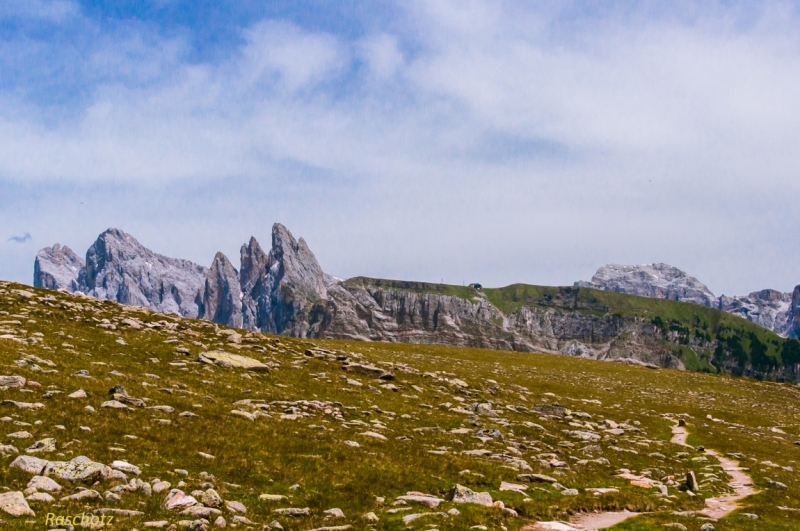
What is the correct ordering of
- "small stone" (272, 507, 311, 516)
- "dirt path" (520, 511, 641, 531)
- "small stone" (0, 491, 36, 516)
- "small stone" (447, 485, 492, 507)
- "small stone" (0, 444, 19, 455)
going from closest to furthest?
"small stone" (0, 491, 36, 516) → "small stone" (272, 507, 311, 516) → "small stone" (0, 444, 19, 455) → "dirt path" (520, 511, 641, 531) → "small stone" (447, 485, 492, 507)

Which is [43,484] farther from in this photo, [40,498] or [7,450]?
[7,450]

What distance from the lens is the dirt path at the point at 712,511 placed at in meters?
17.0

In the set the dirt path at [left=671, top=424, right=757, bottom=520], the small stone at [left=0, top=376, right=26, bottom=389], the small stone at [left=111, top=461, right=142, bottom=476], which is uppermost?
the small stone at [left=0, top=376, right=26, bottom=389]

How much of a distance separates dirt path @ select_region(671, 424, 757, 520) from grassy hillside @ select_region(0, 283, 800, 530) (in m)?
0.64

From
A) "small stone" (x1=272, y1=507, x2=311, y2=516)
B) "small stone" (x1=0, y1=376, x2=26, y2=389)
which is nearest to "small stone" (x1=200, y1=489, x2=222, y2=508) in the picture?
"small stone" (x1=272, y1=507, x2=311, y2=516)

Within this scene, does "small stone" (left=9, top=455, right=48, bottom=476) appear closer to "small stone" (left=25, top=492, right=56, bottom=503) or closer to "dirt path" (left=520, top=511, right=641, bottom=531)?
"small stone" (left=25, top=492, right=56, bottom=503)

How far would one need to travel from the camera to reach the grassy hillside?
54.7 feet

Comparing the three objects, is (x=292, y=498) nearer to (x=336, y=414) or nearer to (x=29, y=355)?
(x=336, y=414)

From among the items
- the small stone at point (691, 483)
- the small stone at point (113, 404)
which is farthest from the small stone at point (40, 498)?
the small stone at point (691, 483)

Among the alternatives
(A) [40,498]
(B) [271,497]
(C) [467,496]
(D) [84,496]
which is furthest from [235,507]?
(C) [467,496]

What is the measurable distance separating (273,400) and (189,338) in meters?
16.3

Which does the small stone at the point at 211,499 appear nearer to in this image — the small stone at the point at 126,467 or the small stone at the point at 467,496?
the small stone at the point at 126,467

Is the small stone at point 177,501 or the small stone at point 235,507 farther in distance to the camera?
the small stone at point 235,507

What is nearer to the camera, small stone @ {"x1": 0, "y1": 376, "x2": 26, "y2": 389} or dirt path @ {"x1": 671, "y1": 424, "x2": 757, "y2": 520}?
small stone @ {"x1": 0, "y1": 376, "x2": 26, "y2": 389}
